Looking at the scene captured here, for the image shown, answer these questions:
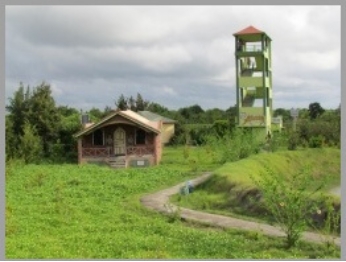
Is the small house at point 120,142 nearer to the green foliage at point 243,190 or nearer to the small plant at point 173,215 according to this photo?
the green foliage at point 243,190

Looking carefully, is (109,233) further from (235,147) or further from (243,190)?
(235,147)

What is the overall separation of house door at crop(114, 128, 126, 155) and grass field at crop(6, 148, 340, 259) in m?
8.41

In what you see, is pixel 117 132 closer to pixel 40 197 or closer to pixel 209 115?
pixel 40 197

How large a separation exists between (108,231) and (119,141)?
1561 cm

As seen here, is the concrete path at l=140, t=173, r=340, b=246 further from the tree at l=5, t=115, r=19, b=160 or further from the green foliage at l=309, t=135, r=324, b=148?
the green foliage at l=309, t=135, r=324, b=148

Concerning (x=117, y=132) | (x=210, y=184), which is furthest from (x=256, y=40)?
(x=210, y=184)

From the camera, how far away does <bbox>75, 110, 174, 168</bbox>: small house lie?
2550 centimetres

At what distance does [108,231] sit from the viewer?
1067cm

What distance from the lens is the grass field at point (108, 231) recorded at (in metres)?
8.96

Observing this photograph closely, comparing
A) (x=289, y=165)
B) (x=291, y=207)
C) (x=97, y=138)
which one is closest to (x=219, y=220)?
(x=291, y=207)

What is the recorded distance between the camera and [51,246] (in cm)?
934

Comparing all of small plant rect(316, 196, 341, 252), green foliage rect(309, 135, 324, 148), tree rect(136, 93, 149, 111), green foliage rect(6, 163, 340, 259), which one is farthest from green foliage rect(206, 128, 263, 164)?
tree rect(136, 93, 149, 111)

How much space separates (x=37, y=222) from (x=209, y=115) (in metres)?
42.3

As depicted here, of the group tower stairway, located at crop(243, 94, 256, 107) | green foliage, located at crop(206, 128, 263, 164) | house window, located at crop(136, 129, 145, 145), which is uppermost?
tower stairway, located at crop(243, 94, 256, 107)
